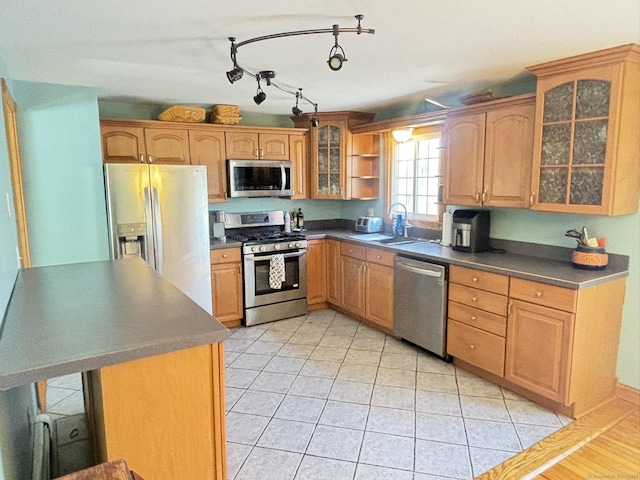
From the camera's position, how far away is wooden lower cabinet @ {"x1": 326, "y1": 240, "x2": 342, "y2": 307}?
15.3 feet

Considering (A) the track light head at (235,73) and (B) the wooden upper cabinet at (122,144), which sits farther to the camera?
(B) the wooden upper cabinet at (122,144)

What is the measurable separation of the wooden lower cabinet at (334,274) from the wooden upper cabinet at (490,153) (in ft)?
4.88

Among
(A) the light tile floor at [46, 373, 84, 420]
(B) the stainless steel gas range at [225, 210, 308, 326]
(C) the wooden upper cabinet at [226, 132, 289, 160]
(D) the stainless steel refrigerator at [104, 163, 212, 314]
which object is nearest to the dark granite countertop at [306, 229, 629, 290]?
(B) the stainless steel gas range at [225, 210, 308, 326]

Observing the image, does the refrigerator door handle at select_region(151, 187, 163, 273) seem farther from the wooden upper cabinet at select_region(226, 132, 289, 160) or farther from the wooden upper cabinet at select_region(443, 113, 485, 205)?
the wooden upper cabinet at select_region(443, 113, 485, 205)

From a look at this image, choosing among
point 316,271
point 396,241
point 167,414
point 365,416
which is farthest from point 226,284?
point 167,414

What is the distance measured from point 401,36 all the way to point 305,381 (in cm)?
244

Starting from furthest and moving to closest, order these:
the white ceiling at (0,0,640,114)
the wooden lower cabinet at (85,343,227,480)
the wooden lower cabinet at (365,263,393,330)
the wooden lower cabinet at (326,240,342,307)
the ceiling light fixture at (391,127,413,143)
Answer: the wooden lower cabinet at (326,240,342,307) → the ceiling light fixture at (391,127,413,143) → the wooden lower cabinet at (365,263,393,330) → the white ceiling at (0,0,640,114) → the wooden lower cabinet at (85,343,227,480)

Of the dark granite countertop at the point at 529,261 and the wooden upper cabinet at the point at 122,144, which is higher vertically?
the wooden upper cabinet at the point at 122,144

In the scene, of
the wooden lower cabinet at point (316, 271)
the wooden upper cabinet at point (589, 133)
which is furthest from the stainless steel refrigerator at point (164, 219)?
the wooden upper cabinet at point (589, 133)

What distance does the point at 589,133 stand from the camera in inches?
103

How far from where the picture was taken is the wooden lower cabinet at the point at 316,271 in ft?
15.4

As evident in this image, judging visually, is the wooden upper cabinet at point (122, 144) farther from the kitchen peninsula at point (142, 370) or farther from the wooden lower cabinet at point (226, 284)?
the kitchen peninsula at point (142, 370)

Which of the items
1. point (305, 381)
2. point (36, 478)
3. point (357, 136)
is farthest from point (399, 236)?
point (36, 478)

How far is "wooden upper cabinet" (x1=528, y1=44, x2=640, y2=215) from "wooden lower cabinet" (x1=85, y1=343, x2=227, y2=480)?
8.13 feet
